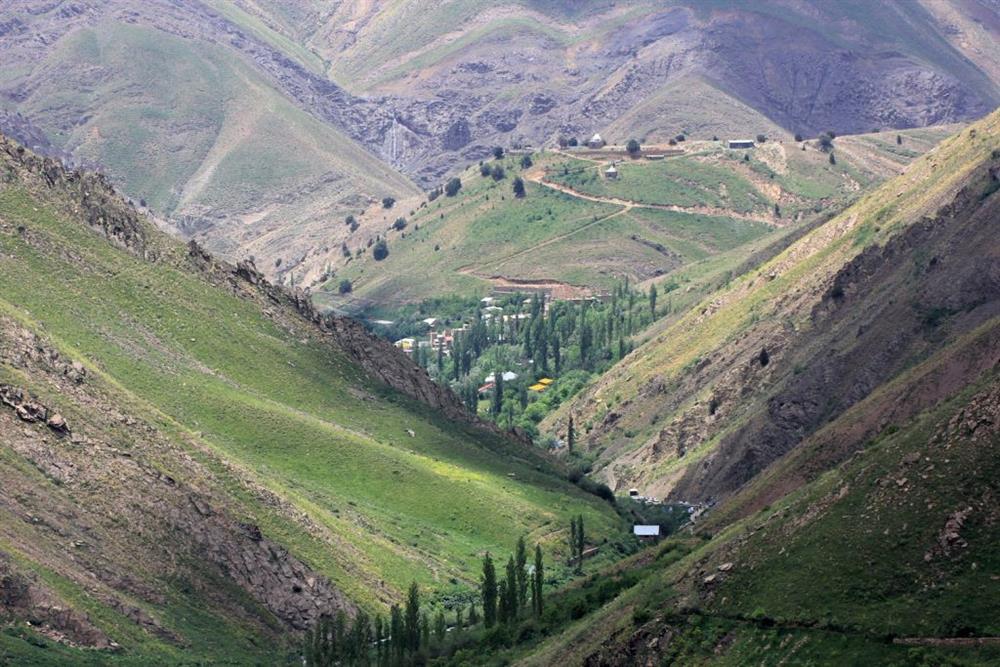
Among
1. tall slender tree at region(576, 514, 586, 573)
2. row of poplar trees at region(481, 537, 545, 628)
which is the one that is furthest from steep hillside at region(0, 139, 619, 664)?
row of poplar trees at region(481, 537, 545, 628)

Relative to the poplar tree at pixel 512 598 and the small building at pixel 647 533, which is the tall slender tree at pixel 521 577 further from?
the small building at pixel 647 533

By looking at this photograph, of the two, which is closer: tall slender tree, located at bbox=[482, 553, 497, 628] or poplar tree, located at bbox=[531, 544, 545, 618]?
poplar tree, located at bbox=[531, 544, 545, 618]

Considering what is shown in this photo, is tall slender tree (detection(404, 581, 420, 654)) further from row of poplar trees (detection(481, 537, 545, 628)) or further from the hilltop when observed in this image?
the hilltop

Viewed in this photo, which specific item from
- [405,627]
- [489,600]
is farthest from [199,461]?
[489,600]

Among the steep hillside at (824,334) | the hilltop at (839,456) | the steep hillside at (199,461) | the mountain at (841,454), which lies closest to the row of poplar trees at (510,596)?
the hilltop at (839,456)

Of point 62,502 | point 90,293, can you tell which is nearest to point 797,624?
point 62,502
